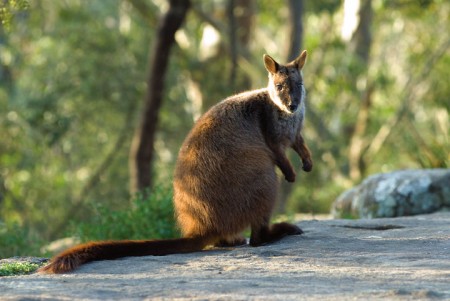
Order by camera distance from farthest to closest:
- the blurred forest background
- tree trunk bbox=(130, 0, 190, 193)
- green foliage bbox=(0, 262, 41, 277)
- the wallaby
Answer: the blurred forest background → tree trunk bbox=(130, 0, 190, 193) → the wallaby → green foliage bbox=(0, 262, 41, 277)

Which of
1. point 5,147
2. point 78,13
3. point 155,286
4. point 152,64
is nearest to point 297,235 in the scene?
point 155,286

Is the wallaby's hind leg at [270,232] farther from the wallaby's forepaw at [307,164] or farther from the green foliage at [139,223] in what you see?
the green foliage at [139,223]

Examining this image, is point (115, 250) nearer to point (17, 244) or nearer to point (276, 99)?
point (276, 99)

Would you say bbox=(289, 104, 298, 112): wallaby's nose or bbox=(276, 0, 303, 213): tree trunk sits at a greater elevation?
bbox=(276, 0, 303, 213): tree trunk

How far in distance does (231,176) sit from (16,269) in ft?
6.00

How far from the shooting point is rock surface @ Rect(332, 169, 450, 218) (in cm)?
1015

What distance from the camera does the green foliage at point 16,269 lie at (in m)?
6.34

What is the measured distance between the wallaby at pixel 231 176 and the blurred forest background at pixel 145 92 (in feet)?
29.6

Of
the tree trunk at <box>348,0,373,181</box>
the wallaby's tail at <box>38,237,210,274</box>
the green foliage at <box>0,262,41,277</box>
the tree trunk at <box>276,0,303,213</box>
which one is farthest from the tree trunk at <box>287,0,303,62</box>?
the green foliage at <box>0,262,41,277</box>

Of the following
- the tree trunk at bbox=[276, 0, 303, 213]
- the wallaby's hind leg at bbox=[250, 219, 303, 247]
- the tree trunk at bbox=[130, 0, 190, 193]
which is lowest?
the wallaby's hind leg at bbox=[250, 219, 303, 247]

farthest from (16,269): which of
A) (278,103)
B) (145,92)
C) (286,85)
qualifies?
(145,92)

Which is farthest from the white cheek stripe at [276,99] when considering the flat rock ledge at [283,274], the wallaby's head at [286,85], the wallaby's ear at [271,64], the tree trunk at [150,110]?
the tree trunk at [150,110]

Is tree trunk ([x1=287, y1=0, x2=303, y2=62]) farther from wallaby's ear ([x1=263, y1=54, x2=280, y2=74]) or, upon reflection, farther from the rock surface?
wallaby's ear ([x1=263, y1=54, x2=280, y2=74])

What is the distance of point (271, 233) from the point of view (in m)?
7.18
